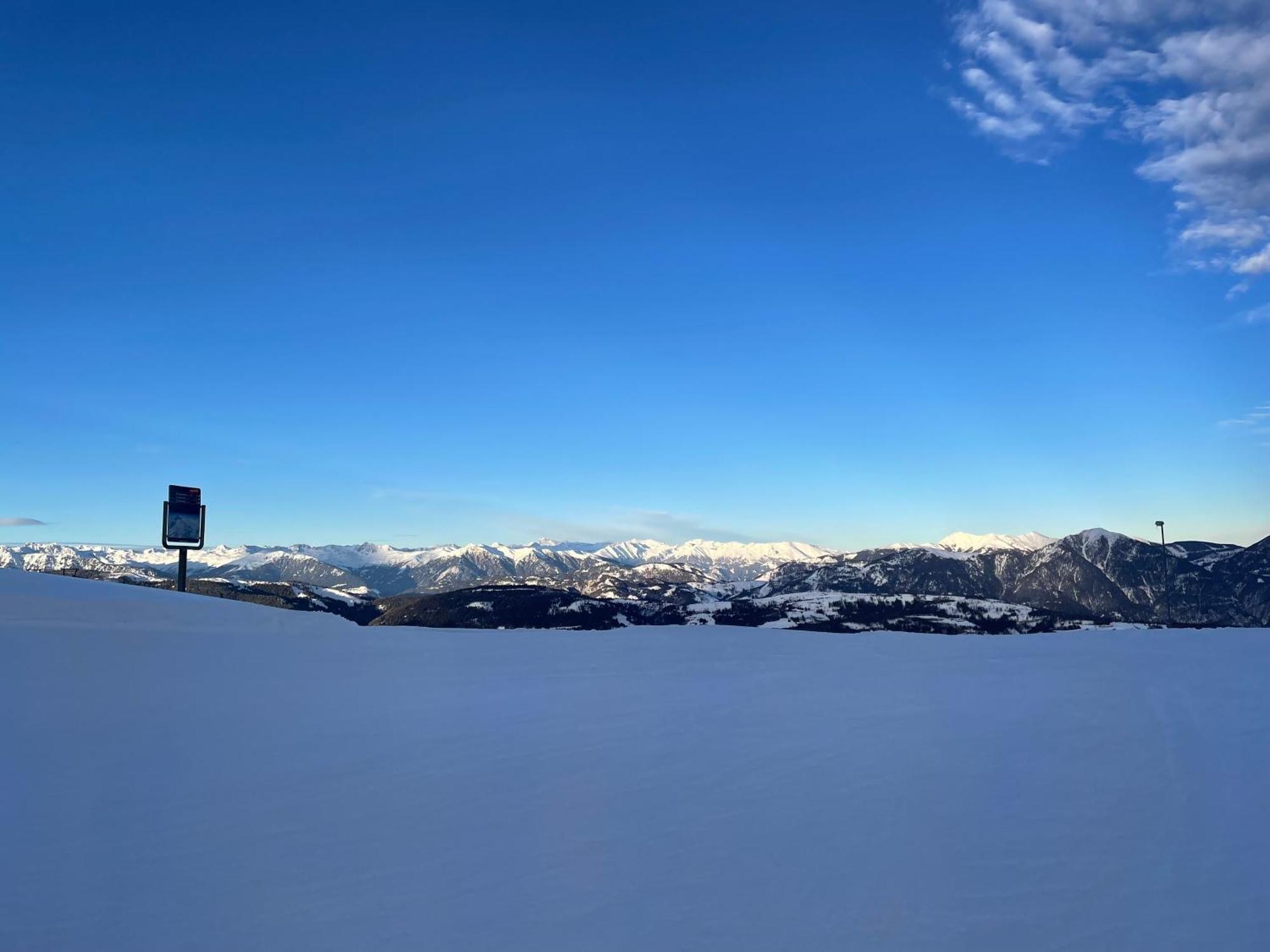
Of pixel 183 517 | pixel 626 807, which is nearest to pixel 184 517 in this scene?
pixel 183 517

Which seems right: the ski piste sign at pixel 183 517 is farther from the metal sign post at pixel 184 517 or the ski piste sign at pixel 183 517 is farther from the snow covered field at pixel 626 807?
the snow covered field at pixel 626 807

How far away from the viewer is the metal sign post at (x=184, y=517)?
85.1ft

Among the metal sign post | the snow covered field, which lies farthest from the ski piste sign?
the snow covered field

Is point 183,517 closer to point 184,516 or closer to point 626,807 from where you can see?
point 184,516

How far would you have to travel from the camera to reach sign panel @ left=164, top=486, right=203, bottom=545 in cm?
2597

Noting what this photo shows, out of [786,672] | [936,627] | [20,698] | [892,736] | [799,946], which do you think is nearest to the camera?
[799,946]

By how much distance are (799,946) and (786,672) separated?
7708mm

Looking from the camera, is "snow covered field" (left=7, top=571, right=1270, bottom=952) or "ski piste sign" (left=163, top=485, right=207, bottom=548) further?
"ski piste sign" (left=163, top=485, right=207, bottom=548)

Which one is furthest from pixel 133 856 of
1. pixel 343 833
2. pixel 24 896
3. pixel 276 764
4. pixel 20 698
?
pixel 20 698

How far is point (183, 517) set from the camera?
26.1 meters

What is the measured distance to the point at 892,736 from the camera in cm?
802

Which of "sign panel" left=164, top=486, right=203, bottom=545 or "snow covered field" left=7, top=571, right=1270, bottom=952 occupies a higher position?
"sign panel" left=164, top=486, right=203, bottom=545

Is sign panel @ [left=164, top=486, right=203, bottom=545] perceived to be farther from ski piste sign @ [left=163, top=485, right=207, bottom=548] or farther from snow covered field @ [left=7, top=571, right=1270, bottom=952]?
snow covered field @ [left=7, top=571, right=1270, bottom=952]

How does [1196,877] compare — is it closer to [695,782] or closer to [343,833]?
[695,782]
